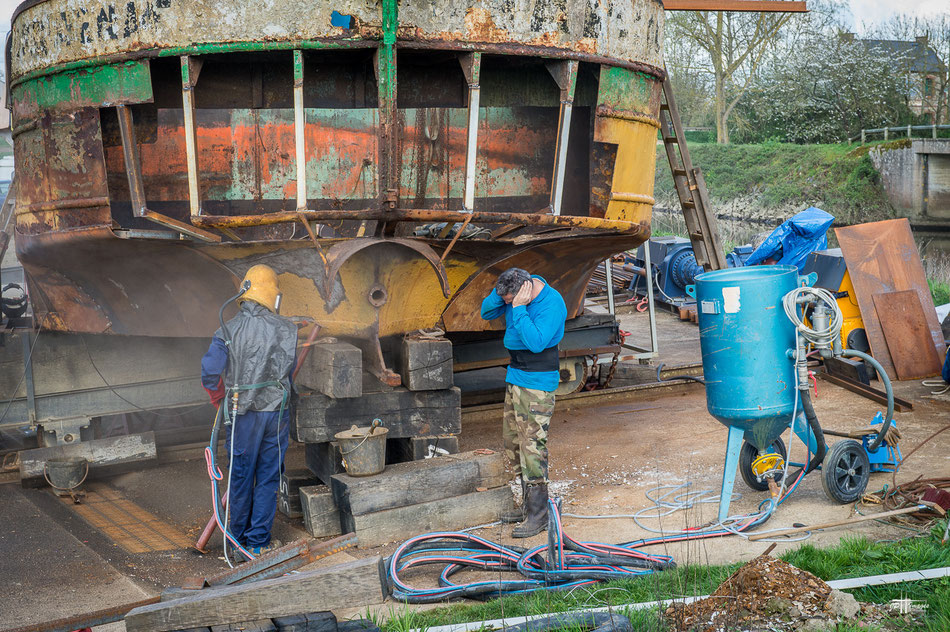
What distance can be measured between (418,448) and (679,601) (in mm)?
2522

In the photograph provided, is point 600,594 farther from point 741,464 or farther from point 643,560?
point 741,464

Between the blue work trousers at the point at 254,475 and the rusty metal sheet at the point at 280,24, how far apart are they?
2.49 m

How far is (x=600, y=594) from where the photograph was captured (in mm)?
4438

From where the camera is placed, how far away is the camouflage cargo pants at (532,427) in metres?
5.62

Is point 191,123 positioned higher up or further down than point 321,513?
higher up

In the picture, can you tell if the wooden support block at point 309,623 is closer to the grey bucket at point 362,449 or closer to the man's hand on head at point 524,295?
the grey bucket at point 362,449

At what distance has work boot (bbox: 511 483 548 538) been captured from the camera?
5590 millimetres

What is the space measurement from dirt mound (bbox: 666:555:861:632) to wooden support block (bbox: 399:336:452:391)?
2526mm

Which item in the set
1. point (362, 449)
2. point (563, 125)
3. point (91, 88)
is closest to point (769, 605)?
point (362, 449)

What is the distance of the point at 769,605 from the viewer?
12.6 ft

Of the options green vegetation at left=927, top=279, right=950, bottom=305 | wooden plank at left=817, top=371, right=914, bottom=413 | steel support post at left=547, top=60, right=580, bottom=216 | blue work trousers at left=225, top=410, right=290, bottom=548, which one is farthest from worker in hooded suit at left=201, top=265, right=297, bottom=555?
green vegetation at left=927, top=279, right=950, bottom=305

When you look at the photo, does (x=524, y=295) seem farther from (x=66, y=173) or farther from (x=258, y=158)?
(x=66, y=173)

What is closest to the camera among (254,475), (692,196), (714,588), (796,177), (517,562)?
(714,588)

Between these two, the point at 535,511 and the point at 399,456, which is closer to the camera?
the point at 535,511
